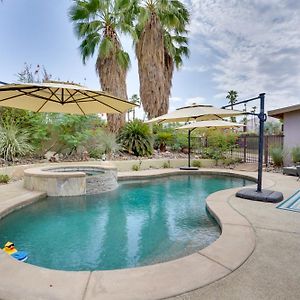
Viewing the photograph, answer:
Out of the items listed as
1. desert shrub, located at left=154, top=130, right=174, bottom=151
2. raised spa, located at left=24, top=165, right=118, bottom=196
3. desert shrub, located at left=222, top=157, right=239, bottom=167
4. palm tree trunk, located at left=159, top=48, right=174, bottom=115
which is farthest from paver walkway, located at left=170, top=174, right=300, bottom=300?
palm tree trunk, located at left=159, top=48, right=174, bottom=115

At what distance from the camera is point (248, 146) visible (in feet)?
47.3

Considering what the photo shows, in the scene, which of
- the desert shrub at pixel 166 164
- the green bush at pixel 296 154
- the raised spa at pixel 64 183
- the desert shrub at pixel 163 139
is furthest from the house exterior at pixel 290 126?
the raised spa at pixel 64 183

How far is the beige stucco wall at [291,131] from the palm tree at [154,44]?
276 inches

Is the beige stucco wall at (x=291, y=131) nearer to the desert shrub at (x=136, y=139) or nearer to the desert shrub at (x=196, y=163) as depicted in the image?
the desert shrub at (x=196, y=163)

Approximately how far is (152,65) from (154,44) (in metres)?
1.26

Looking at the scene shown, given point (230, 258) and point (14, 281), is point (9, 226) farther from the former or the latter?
point (230, 258)

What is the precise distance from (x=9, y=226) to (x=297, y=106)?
36.9 ft

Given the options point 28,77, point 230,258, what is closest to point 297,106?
point 230,258

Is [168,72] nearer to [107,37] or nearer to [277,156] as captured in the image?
[107,37]

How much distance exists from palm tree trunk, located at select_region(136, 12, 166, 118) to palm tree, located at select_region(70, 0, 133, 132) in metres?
1.47

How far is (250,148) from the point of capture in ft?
47.1

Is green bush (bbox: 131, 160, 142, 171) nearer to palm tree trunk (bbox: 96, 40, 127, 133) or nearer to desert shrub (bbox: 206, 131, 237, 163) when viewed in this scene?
palm tree trunk (bbox: 96, 40, 127, 133)

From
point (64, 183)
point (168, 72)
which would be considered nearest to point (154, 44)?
point (168, 72)

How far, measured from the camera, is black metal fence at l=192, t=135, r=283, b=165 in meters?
11.8
